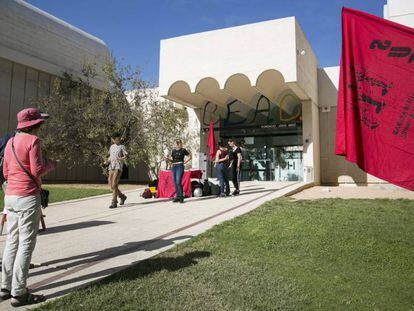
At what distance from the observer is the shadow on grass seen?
345cm

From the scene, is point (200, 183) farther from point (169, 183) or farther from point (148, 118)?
point (148, 118)

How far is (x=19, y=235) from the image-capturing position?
315 cm

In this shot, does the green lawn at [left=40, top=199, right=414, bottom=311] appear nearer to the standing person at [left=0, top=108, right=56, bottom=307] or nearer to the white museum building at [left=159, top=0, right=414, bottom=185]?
the standing person at [left=0, top=108, right=56, bottom=307]

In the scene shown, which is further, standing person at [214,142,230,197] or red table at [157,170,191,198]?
red table at [157,170,191,198]

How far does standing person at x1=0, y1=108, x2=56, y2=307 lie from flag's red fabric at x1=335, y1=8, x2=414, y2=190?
2.71m

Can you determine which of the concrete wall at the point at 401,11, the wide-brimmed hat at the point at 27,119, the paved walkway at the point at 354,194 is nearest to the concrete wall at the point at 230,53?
the paved walkway at the point at 354,194

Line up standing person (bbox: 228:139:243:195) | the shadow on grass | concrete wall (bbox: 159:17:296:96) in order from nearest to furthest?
the shadow on grass
standing person (bbox: 228:139:243:195)
concrete wall (bbox: 159:17:296:96)

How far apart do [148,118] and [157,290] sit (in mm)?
18761

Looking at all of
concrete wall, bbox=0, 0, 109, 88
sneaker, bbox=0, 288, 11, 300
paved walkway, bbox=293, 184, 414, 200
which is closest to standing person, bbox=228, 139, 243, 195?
paved walkway, bbox=293, 184, 414, 200

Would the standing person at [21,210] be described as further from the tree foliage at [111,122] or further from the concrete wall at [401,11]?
the concrete wall at [401,11]

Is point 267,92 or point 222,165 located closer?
point 222,165

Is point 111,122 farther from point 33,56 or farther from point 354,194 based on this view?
point 354,194

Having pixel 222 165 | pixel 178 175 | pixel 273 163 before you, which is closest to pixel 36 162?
pixel 178 175

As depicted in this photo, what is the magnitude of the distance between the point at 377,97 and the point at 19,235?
3.30 metres
